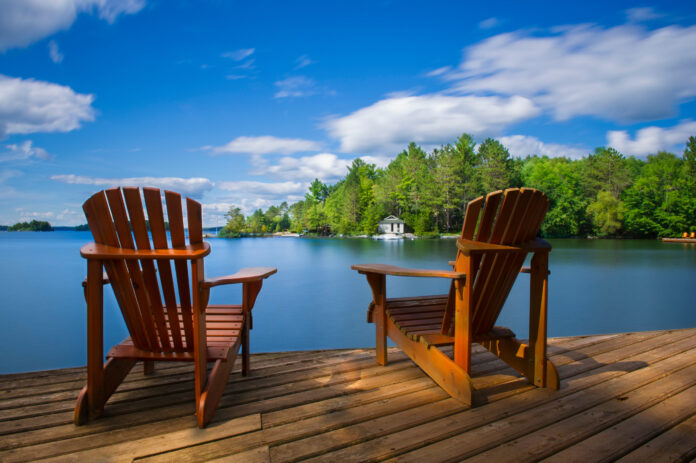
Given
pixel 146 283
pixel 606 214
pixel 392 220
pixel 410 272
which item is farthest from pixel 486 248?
pixel 392 220

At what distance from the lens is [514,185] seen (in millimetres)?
43469

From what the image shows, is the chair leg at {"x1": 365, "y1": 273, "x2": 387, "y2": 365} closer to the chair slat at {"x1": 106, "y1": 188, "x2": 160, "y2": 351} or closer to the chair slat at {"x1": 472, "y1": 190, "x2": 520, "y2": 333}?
the chair slat at {"x1": 472, "y1": 190, "x2": 520, "y2": 333}

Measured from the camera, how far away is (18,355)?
17.5 feet

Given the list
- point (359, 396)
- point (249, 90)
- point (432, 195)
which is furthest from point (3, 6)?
point (249, 90)

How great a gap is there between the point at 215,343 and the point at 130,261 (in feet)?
1.77

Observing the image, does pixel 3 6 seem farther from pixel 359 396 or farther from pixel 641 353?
pixel 641 353

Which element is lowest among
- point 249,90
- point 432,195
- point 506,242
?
point 506,242

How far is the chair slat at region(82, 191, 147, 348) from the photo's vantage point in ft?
5.03

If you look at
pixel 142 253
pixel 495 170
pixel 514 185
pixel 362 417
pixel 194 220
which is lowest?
pixel 362 417

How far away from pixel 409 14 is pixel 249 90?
3271 centimetres

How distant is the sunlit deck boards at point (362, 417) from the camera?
4.38ft

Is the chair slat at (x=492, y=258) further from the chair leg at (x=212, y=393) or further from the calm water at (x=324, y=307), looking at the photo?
the calm water at (x=324, y=307)

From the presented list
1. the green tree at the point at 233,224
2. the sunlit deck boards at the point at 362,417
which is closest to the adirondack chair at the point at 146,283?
the sunlit deck boards at the point at 362,417

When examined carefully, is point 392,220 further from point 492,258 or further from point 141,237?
point 141,237
